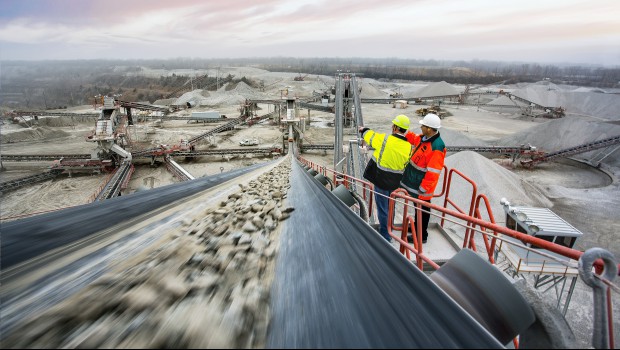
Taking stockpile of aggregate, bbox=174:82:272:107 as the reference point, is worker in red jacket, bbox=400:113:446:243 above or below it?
below

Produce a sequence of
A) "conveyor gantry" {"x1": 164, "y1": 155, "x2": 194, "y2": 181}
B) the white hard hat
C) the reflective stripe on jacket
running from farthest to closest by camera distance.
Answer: "conveyor gantry" {"x1": 164, "y1": 155, "x2": 194, "y2": 181}
the white hard hat
the reflective stripe on jacket

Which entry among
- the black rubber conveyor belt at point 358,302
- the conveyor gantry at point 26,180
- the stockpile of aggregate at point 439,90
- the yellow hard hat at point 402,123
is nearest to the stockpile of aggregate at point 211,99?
the conveyor gantry at point 26,180

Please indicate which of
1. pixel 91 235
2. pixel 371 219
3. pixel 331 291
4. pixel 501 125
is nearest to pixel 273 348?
pixel 331 291

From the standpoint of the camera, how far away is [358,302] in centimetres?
139

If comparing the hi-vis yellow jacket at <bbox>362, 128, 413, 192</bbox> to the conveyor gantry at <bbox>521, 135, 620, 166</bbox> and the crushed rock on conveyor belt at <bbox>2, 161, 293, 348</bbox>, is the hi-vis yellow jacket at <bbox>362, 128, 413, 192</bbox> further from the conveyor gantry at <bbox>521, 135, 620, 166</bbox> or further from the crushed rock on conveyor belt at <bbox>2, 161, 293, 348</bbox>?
the conveyor gantry at <bbox>521, 135, 620, 166</bbox>

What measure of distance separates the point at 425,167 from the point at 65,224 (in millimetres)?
3774

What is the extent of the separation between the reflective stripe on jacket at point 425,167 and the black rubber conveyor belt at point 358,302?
2.01 m

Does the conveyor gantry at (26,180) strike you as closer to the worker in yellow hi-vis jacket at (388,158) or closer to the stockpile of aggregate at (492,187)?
the worker in yellow hi-vis jacket at (388,158)

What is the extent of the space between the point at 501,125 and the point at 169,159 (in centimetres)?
2738

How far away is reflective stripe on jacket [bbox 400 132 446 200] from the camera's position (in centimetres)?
371


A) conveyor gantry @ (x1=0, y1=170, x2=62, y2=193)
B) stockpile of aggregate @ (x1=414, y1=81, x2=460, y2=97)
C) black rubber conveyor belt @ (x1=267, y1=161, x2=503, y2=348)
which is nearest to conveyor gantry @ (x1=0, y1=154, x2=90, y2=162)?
conveyor gantry @ (x1=0, y1=170, x2=62, y2=193)

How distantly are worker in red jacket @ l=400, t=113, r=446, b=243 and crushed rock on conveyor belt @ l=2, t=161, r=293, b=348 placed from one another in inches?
93.0

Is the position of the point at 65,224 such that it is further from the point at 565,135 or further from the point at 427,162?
the point at 565,135

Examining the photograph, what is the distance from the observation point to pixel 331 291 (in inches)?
58.6
